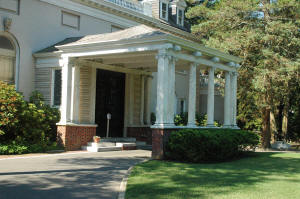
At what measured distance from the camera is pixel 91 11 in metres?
20.9

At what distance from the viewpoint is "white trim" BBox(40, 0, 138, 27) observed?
63.8ft

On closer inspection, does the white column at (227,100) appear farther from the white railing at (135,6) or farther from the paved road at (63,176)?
the white railing at (135,6)

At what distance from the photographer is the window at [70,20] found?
19788 mm

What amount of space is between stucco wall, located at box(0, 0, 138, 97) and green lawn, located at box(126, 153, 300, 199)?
8.33 metres

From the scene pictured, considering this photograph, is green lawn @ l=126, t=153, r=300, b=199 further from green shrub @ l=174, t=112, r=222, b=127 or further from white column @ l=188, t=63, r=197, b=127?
green shrub @ l=174, t=112, r=222, b=127

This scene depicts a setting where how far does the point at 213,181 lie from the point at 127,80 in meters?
11.0

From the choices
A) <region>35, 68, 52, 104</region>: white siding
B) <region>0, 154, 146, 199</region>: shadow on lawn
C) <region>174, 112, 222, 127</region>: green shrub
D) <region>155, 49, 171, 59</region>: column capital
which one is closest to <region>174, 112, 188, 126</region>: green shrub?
<region>174, 112, 222, 127</region>: green shrub

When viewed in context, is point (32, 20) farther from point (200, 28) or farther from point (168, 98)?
point (200, 28)

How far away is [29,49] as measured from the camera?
18156 millimetres

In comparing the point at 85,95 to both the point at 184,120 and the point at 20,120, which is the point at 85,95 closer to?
the point at 20,120

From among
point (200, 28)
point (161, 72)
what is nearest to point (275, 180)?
point (161, 72)

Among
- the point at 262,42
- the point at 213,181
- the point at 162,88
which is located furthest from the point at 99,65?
the point at 213,181

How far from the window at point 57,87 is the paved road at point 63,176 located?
178 inches

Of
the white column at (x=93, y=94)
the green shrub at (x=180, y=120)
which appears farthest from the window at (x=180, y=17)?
the white column at (x=93, y=94)
